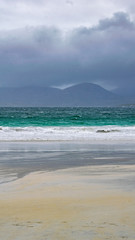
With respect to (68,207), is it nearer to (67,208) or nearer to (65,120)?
(67,208)

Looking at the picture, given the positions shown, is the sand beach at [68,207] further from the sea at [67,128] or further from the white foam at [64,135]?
the sea at [67,128]

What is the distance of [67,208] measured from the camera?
697 cm

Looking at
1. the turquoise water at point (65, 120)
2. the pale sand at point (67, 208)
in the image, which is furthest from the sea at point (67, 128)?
the pale sand at point (67, 208)

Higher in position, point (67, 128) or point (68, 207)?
point (67, 128)

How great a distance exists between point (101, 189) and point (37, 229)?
3.10 meters

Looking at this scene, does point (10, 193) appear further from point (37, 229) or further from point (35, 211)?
point (37, 229)

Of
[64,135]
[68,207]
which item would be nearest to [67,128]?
[64,135]

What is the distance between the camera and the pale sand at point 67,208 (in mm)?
5617

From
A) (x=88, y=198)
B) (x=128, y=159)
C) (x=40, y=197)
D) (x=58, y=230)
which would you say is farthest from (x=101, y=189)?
(x=128, y=159)

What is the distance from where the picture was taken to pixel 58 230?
5738 mm

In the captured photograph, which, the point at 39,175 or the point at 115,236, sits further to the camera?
the point at 39,175

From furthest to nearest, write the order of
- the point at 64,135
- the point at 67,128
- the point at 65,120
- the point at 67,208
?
the point at 65,120 → the point at 67,128 → the point at 64,135 → the point at 67,208

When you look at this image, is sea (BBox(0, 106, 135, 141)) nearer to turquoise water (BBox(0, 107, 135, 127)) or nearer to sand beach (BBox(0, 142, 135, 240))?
turquoise water (BBox(0, 107, 135, 127))

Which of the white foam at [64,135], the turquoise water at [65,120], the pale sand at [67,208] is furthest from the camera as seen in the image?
the turquoise water at [65,120]
